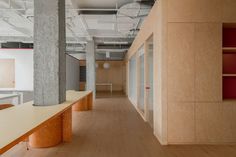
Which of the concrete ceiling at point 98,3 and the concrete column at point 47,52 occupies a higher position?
the concrete ceiling at point 98,3

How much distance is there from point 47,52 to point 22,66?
19.3 ft

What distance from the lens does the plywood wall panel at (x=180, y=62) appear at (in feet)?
13.1

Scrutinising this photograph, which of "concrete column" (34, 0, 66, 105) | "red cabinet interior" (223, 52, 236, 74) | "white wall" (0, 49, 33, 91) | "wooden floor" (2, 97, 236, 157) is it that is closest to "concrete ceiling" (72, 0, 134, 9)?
"concrete column" (34, 0, 66, 105)

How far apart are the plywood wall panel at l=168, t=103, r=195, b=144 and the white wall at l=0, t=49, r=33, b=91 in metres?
6.97

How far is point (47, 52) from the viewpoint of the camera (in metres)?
4.07

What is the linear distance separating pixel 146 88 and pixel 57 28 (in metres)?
3.13

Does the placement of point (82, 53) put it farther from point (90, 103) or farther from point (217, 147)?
point (217, 147)

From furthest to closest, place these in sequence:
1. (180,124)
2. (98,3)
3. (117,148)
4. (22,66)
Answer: (22,66) → (98,3) → (180,124) → (117,148)

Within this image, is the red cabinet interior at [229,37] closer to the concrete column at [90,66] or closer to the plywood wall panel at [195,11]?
the plywood wall panel at [195,11]

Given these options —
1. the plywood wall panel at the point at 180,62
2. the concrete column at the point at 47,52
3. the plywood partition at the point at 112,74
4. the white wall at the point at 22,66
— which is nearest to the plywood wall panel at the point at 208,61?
the plywood wall panel at the point at 180,62

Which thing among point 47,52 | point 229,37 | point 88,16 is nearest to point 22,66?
point 88,16

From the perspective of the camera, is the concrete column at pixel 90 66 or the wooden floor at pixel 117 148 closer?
the wooden floor at pixel 117 148

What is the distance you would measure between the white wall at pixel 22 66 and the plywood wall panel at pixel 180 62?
6.97 metres

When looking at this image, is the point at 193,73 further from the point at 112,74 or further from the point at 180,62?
the point at 112,74
